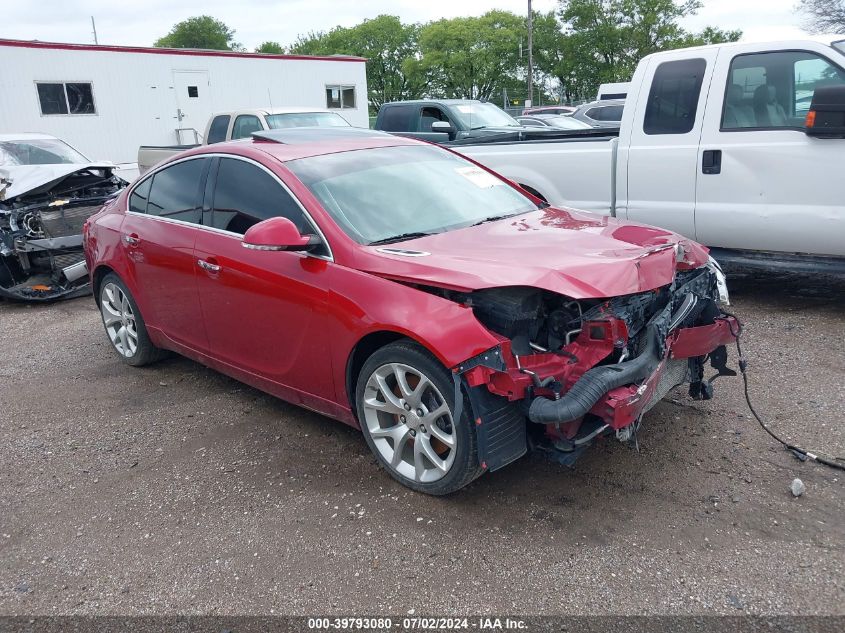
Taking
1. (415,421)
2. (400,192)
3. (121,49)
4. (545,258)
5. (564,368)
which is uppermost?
(121,49)

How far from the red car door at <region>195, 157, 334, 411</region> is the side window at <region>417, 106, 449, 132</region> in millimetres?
7242

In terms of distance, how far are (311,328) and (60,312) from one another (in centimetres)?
505

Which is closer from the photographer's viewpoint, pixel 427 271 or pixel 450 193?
pixel 427 271

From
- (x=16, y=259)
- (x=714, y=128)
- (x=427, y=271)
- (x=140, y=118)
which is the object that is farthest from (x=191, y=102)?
(x=427, y=271)

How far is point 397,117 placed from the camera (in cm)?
1169

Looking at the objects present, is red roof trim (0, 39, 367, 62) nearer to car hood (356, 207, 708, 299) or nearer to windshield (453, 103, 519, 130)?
windshield (453, 103, 519, 130)

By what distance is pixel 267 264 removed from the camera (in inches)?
155

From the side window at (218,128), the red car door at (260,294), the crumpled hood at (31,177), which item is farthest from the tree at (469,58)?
the red car door at (260,294)

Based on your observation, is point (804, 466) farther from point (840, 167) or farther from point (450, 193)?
point (840, 167)

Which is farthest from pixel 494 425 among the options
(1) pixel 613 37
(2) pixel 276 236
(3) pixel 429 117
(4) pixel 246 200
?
(1) pixel 613 37

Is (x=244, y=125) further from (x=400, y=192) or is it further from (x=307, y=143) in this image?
(x=400, y=192)

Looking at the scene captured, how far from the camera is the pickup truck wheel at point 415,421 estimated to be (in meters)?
3.20

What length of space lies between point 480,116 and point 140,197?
7.23 m

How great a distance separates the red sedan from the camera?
3125mm
